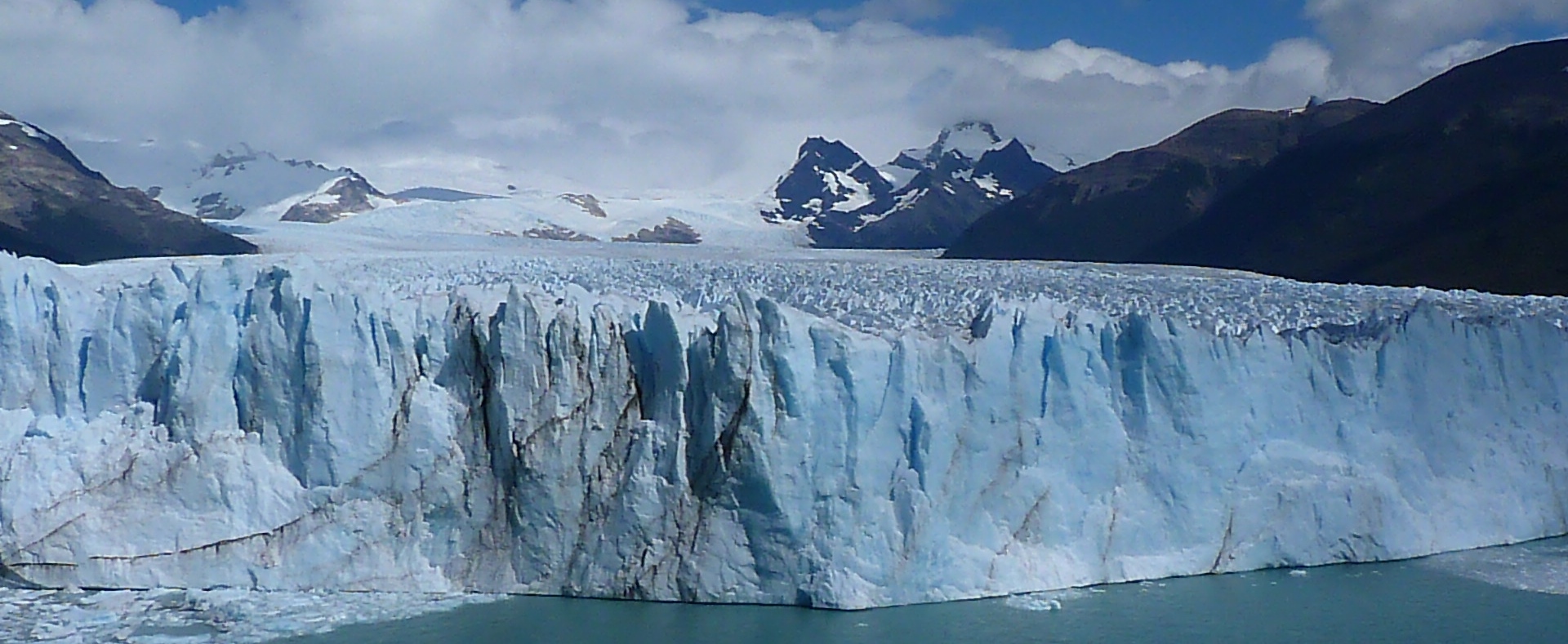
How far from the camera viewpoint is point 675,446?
9.78 metres

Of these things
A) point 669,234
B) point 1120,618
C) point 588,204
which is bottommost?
point 1120,618

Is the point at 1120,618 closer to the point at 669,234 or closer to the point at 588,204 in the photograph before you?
the point at 669,234

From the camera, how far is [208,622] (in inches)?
352

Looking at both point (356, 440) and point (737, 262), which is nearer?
point (356, 440)

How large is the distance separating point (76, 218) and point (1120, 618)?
2679 cm

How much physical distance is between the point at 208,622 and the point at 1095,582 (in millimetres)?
6261

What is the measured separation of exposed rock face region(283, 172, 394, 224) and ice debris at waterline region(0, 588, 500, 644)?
54105 mm

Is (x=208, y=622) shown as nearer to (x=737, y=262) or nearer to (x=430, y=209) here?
(x=737, y=262)

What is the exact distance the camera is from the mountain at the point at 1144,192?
33.4 m

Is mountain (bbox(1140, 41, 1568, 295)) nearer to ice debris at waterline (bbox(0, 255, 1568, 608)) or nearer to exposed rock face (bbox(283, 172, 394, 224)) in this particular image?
ice debris at waterline (bbox(0, 255, 1568, 608))

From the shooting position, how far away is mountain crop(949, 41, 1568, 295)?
71.1 ft

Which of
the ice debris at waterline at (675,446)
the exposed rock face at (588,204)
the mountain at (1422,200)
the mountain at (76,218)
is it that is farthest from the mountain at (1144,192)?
the exposed rock face at (588,204)

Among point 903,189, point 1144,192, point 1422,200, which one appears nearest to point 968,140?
point 903,189

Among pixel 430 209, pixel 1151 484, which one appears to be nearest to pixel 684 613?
pixel 1151 484
